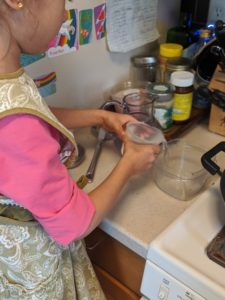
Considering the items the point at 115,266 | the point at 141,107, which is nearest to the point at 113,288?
the point at 115,266

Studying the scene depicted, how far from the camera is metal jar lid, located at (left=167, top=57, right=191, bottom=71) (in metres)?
1.08

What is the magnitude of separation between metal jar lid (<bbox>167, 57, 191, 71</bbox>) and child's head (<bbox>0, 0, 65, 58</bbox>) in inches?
22.9

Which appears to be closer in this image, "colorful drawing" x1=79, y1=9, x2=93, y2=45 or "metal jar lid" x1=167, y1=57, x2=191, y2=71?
"colorful drawing" x1=79, y1=9, x2=93, y2=45

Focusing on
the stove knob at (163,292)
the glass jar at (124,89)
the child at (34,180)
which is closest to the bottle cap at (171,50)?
the glass jar at (124,89)

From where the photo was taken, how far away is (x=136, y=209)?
81 cm

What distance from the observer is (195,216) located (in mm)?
765

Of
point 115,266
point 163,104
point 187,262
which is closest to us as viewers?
point 187,262

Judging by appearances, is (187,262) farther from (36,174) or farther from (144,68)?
(144,68)

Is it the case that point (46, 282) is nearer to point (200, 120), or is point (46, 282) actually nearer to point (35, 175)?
point (35, 175)

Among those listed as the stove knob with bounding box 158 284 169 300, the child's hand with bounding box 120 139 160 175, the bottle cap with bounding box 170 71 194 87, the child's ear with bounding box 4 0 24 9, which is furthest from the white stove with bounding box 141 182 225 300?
the child's ear with bounding box 4 0 24 9

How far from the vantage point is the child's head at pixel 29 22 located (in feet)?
1.69

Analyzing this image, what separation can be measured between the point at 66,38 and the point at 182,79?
32cm

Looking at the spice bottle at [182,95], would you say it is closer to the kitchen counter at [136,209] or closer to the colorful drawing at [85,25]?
the kitchen counter at [136,209]

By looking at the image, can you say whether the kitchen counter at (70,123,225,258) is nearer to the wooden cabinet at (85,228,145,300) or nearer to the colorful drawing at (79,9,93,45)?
the wooden cabinet at (85,228,145,300)
